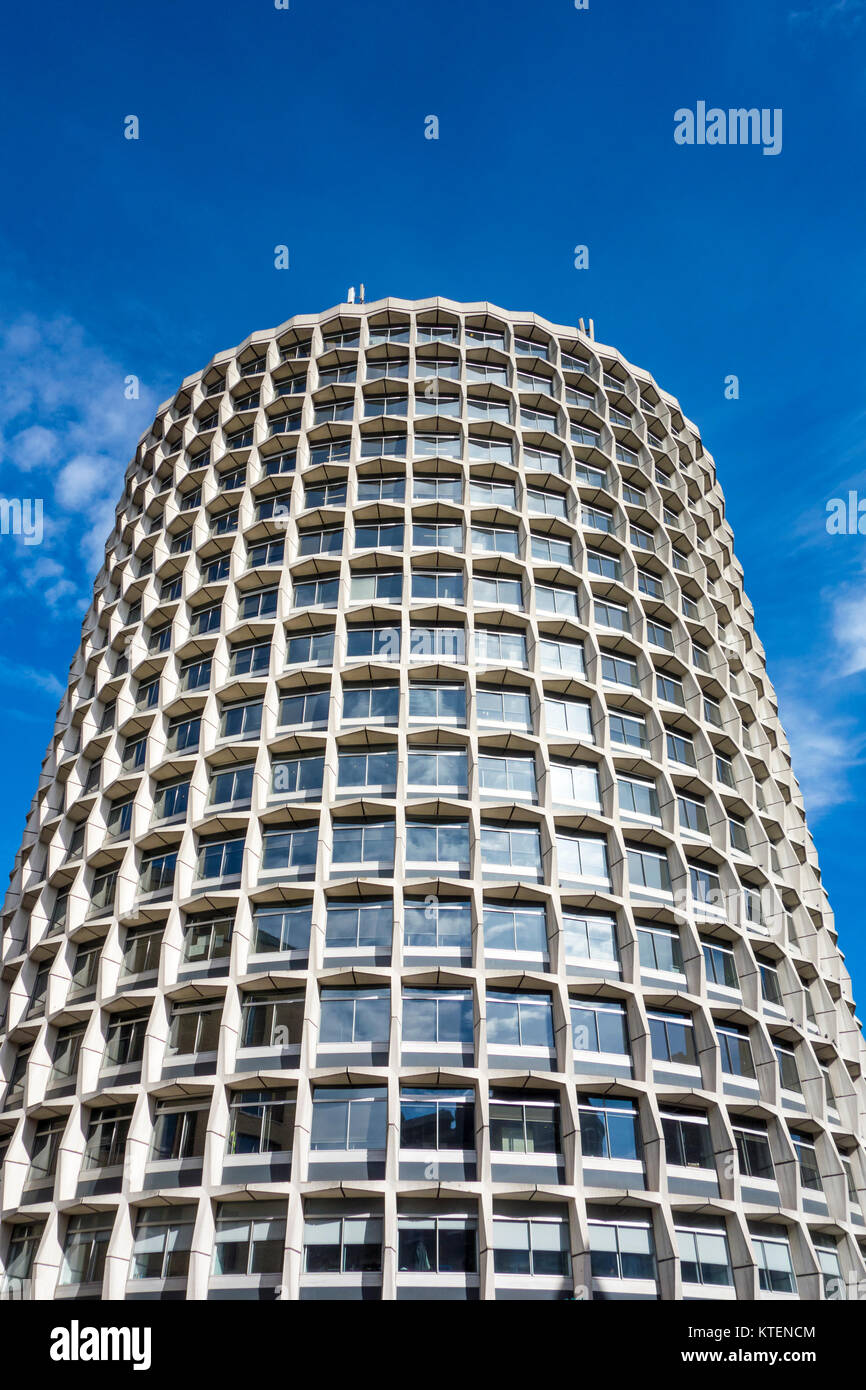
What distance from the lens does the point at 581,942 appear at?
3984cm

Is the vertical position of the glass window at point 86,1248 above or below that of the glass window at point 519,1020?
below

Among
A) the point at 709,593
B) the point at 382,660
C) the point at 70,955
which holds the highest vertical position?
the point at 709,593

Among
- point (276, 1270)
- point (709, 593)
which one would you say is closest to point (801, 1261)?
point (276, 1270)

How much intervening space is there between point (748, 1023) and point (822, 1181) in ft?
21.8

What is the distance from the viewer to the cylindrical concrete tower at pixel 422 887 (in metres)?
34.1

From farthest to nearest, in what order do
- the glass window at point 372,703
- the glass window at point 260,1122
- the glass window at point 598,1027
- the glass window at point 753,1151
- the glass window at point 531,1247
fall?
the glass window at point 372,703 < the glass window at point 753,1151 < the glass window at point 598,1027 < the glass window at point 260,1122 < the glass window at point 531,1247

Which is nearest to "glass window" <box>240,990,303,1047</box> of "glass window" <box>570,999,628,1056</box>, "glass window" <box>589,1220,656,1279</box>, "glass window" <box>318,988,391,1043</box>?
"glass window" <box>318,988,391,1043</box>

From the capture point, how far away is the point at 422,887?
3916 centimetres

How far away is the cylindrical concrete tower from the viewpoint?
34094 mm

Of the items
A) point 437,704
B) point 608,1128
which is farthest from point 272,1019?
point 437,704

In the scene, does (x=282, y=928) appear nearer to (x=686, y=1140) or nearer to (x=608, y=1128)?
(x=608, y=1128)

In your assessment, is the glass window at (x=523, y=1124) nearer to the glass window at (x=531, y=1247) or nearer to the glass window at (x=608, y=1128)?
the glass window at (x=608, y=1128)

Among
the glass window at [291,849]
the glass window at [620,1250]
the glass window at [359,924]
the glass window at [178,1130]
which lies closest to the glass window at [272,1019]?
the glass window at [359,924]
